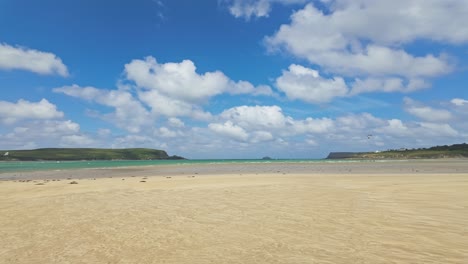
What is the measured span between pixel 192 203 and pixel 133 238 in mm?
7645

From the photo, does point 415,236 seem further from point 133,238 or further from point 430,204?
point 133,238

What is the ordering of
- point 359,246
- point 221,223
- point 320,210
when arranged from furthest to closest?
point 320,210 → point 221,223 → point 359,246

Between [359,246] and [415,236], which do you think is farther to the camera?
[415,236]

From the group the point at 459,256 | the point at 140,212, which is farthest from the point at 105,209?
the point at 459,256

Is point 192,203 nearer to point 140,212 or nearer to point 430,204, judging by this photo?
point 140,212

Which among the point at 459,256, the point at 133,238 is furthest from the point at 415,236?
the point at 133,238

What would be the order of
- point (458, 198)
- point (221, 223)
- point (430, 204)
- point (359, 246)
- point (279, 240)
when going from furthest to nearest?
point (458, 198) < point (430, 204) < point (221, 223) < point (279, 240) < point (359, 246)

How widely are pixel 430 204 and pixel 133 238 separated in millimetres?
13255

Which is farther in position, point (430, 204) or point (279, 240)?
point (430, 204)

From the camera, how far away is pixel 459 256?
8.20 meters

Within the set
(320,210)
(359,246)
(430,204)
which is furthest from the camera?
(430,204)

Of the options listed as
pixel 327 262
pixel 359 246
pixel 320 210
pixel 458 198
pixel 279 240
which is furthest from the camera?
pixel 458 198

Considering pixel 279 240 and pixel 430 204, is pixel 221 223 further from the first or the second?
pixel 430 204

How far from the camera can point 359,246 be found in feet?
30.3
